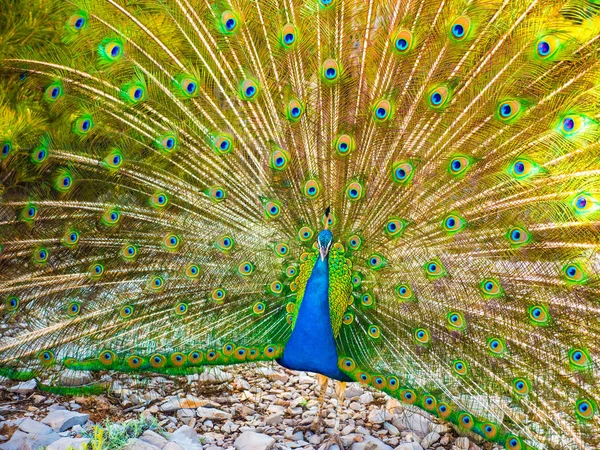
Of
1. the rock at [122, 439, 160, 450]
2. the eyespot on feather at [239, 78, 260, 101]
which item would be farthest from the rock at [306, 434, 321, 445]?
the eyespot on feather at [239, 78, 260, 101]

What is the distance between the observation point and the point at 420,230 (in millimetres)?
3102

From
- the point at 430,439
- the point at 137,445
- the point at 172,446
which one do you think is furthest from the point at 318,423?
the point at 137,445

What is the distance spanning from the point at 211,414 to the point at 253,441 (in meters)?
0.45

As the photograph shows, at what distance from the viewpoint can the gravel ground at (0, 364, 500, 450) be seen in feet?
10.7

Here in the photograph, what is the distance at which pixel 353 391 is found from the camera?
13.5 feet

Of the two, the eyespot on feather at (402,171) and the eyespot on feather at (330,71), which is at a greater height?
the eyespot on feather at (330,71)

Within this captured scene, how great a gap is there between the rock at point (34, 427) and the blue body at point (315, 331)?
1.41 meters

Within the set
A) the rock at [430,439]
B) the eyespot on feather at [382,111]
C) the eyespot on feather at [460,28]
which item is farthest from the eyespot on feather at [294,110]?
the rock at [430,439]

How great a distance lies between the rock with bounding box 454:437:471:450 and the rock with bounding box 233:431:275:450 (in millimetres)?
1097

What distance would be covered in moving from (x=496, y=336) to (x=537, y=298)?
0.93ft

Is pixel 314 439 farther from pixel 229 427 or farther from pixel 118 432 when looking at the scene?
pixel 118 432

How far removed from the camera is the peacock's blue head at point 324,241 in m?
2.93

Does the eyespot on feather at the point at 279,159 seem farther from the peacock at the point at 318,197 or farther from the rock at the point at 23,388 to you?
the rock at the point at 23,388

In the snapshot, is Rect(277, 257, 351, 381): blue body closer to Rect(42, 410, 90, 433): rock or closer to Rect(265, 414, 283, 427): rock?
Rect(265, 414, 283, 427): rock
